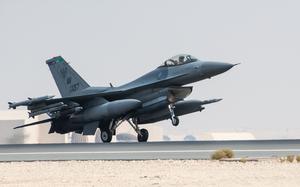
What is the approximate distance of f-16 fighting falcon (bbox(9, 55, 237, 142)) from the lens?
30.6 meters

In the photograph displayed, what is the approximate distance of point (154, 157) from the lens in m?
20.8

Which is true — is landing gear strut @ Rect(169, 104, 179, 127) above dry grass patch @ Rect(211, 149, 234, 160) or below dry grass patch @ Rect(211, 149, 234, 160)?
above

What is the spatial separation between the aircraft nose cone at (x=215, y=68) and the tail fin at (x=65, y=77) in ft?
25.4

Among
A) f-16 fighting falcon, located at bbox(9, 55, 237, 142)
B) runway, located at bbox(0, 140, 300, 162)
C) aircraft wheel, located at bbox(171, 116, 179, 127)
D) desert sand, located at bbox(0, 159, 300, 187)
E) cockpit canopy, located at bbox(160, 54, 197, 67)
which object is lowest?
desert sand, located at bbox(0, 159, 300, 187)

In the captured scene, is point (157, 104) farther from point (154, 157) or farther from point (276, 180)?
point (276, 180)

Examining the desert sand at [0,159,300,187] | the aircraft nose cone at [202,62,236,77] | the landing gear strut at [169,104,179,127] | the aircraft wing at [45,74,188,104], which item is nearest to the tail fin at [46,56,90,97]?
the aircraft wing at [45,74,188,104]

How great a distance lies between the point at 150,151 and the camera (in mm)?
22609

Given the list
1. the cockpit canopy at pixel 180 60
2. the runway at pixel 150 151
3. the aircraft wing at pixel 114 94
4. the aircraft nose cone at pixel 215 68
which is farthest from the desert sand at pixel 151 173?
the cockpit canopy at pixel 180 60

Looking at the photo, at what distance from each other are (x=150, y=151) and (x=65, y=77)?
48.5 ft

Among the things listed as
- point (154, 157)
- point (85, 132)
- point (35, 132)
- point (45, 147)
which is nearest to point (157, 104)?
point (85, 132)

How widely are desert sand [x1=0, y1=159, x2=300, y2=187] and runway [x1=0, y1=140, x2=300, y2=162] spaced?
1.54 m

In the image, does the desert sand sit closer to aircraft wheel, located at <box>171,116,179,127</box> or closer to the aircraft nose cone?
aircraft wheel, located at <box>171,116,179,127</box>

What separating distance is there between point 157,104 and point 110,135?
2.98 metres

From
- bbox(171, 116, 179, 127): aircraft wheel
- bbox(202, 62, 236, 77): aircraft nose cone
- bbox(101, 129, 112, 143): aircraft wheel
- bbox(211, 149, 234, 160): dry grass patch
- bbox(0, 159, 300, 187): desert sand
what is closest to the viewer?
bbox(0, 159, 300, 187): desert sand
